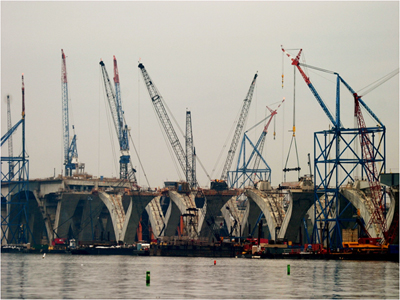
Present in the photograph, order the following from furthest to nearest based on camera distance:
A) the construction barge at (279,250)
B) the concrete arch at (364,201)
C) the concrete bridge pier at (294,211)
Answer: the concrete bridge pier at (294,211) < the concrete arch at (364,201) < the construction barge at (279,250)

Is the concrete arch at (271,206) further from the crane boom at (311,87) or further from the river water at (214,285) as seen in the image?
the river water at (214,285)

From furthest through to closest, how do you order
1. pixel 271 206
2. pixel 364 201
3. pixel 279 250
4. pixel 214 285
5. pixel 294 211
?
pixel 271 206 → pixel 294 211 → pixel 279 250 → pixel 364 201 → pixel 214 285

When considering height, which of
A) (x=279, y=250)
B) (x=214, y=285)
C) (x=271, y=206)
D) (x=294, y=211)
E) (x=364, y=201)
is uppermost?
(x=364, y=201)

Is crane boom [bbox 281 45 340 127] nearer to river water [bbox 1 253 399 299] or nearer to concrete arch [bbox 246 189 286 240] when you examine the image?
concrete arch [bbox 246 189 286 240]

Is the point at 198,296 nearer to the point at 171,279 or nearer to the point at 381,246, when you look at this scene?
the point at 171,279

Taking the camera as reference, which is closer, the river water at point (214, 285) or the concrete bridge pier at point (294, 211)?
the river water at point (214, 285)

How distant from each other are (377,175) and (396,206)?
20.0 metres

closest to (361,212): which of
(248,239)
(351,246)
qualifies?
(351,246)

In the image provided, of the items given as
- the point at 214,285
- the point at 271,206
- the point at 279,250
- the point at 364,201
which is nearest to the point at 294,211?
the point at 279,250

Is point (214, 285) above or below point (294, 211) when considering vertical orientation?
below

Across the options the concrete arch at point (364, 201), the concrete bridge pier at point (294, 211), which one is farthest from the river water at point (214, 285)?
the concrete bridge pier at point (294, 211)

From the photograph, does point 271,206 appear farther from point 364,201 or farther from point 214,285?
point 214,285

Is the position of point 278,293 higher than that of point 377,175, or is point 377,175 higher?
point 377,175

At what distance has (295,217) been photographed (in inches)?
6880
